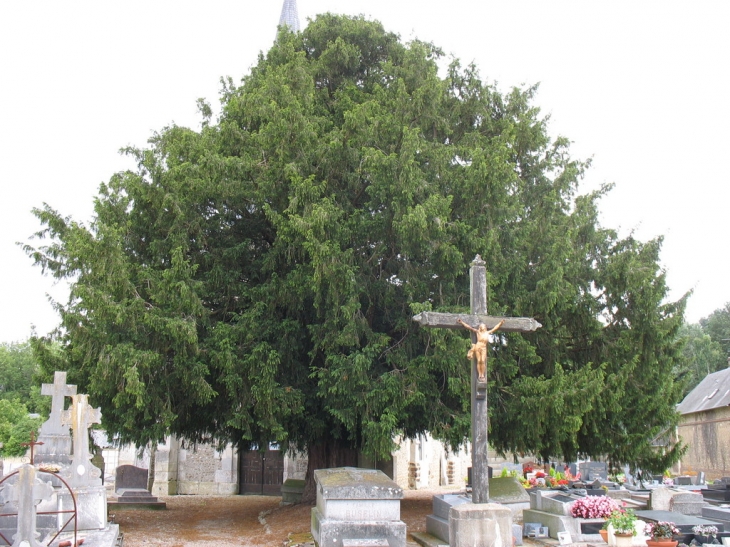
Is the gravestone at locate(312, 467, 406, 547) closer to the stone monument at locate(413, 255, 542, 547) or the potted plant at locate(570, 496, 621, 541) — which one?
the stone monument at locate(413, 255, 542, 547)

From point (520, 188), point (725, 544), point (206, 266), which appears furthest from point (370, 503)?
point (520, 188)

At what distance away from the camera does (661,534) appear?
347 inches

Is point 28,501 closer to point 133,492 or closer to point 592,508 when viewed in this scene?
point 592,508

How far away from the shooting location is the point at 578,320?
44.1ft

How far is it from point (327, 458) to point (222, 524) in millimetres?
2461

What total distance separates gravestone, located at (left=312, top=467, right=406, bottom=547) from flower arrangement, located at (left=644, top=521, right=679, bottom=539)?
3.31 meters

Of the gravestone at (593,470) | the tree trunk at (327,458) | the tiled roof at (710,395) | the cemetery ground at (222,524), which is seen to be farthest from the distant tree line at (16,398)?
the tiled roof at (710,395)

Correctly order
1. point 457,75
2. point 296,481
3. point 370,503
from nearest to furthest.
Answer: point 370,503, point 457,75, point 296,481

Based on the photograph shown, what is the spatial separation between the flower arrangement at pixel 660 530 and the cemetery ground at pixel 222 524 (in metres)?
3.40

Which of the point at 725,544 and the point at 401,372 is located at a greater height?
the point at 401,372

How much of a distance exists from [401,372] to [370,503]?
10.6 ft

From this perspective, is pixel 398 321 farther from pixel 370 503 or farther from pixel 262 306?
pixel 370 503

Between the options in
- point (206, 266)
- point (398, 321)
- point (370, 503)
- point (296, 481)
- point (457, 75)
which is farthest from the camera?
point (296, 481)

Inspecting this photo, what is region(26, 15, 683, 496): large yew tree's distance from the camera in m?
11.3
